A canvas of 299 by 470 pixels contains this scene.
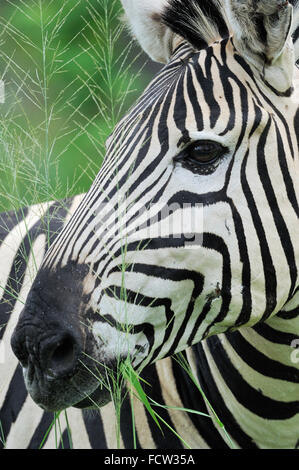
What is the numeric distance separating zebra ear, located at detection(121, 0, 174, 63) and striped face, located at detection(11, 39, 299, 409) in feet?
2.00

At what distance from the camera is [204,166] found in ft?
7.11

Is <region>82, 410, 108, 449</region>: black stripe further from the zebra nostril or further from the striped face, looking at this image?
the zebra nostril

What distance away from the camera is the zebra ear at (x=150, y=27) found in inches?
111

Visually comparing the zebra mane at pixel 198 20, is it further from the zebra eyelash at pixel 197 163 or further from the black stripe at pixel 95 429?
the black stripe at pixel 95 429

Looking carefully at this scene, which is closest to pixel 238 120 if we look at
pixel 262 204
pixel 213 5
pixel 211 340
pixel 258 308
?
pixel 262 204

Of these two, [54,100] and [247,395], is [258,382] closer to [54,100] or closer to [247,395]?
[247,395]

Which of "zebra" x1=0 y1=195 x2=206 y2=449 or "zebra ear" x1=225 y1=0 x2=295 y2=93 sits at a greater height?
"zebra ear" x1=225 y1=0 x2=295 y2=93

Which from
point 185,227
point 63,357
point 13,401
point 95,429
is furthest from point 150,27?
point 13,401

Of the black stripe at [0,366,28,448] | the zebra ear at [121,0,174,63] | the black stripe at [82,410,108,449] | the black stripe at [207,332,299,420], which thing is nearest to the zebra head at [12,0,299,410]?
the black stripe at [207,332,299,420]

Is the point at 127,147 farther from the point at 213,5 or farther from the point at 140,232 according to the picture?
the point at 213,5

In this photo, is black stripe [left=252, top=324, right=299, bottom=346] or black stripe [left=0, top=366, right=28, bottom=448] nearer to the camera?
black stripe [left=252, top=324, right=299, bottom=346]

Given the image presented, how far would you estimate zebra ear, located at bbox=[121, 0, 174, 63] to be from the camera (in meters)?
2.81

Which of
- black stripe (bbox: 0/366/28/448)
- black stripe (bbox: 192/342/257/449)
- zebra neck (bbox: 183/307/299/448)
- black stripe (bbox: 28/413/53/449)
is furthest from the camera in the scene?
black stripe (bbox: 0/366/28/448)
